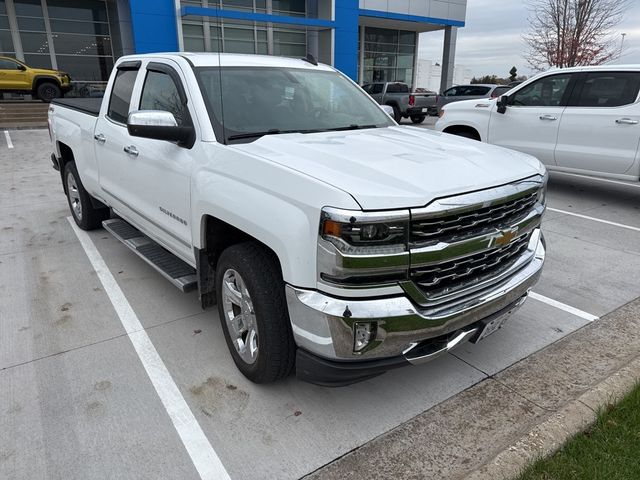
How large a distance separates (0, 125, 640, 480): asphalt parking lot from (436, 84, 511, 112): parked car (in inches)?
562

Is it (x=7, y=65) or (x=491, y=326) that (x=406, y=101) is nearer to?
(x=7, y=65)

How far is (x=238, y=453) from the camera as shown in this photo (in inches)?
97.3

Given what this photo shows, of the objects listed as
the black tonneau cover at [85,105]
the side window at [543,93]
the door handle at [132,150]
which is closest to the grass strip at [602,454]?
the door handle at [132,150]

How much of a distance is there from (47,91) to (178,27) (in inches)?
245

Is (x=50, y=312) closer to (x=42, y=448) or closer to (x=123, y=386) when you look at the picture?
(x=123, y=386)

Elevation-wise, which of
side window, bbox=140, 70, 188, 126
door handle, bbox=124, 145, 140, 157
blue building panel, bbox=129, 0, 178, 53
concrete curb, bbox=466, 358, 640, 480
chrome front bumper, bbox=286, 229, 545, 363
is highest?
blue building panel, bbox=129, 0, 178, 53

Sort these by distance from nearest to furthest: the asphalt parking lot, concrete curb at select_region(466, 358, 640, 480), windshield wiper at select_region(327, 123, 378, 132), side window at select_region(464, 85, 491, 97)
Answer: concrete curb at select_region(466, 358, 640, 480), the asphalt parking lot, windshield wiper at select_region(327, 123, 378, 132), side window at select_region(464, 85, 491, 97)

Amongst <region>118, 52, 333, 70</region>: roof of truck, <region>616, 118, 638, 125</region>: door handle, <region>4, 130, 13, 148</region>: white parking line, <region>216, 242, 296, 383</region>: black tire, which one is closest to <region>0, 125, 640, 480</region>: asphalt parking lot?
<region>216, 242, 296, 383</region>: black tire

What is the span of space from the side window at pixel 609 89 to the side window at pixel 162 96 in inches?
246

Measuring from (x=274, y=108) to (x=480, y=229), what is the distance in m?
1.71

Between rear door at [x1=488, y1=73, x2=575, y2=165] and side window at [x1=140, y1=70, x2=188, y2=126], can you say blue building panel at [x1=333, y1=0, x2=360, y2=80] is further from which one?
side window at [x1=140, y1=70, x2=188, y2=126]

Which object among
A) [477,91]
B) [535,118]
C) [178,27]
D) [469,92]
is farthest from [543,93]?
[178,27]

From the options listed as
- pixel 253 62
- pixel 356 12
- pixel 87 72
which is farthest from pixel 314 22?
pixel 253 62

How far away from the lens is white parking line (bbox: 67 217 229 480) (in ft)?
7.90
